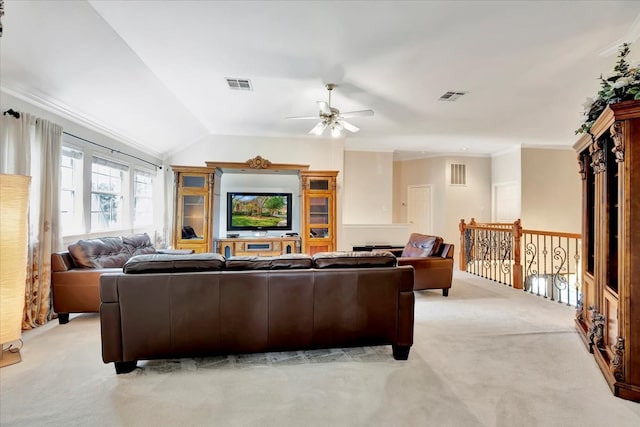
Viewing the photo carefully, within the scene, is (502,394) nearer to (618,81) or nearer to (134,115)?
(618,81)

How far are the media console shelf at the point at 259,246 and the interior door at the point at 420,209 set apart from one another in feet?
12.8

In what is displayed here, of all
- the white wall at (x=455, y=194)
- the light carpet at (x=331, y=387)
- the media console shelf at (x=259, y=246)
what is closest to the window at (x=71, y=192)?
the light carpet at (x=331, y=387)

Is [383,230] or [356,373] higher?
[383,230]

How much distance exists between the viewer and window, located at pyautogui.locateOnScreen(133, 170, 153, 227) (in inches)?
221

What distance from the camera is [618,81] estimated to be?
6.73 feet

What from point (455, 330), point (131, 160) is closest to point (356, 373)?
point (455, 330)

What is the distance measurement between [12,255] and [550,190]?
922 centimetres

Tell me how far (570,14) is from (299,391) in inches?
138

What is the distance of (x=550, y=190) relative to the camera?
7.30 meters

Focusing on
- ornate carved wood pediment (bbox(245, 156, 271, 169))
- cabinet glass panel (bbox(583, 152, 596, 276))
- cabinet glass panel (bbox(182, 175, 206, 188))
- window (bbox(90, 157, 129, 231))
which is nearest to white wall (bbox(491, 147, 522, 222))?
cabinet glass panel (bbox(583, 152, 596, 276))

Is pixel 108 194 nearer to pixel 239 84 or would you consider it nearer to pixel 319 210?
pixel 239 84

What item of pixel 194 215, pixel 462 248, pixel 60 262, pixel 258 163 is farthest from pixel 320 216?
pixel 60 262

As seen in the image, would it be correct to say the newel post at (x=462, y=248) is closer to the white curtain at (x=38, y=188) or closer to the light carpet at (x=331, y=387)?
the light carpet at (x=331, y=387)

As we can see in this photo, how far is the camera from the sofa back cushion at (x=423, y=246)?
4508mm
